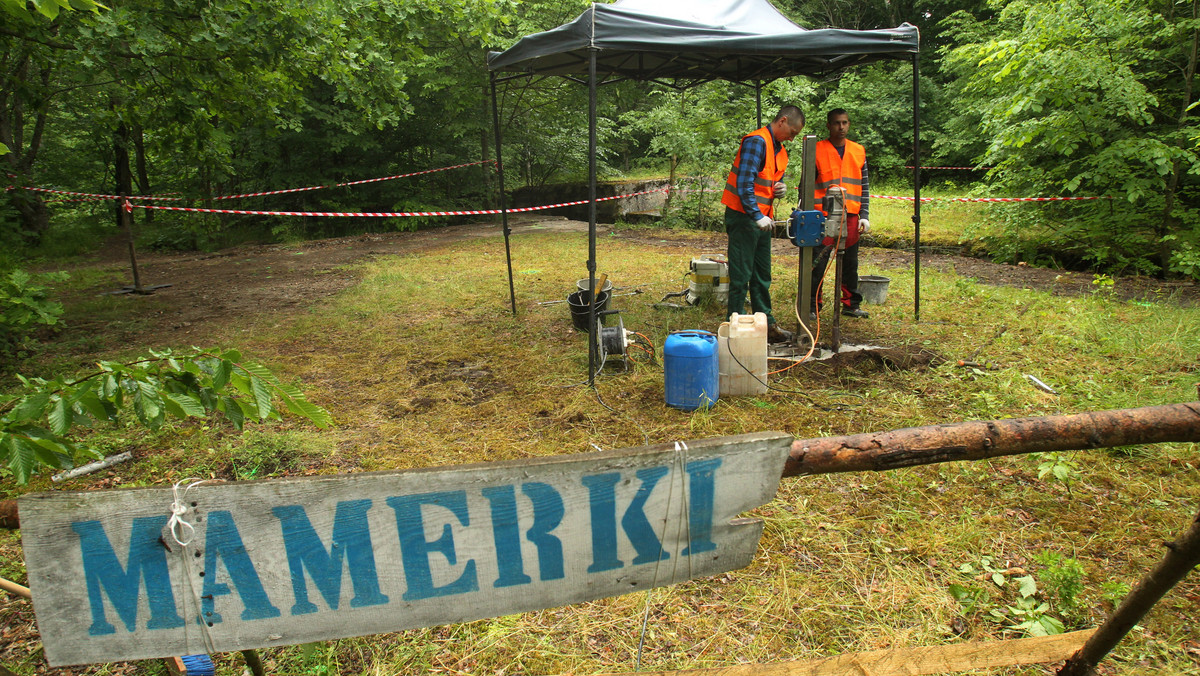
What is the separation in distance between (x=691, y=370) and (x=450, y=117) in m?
11.1

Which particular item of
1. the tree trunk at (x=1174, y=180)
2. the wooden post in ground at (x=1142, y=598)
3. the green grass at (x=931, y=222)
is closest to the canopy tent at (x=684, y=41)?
the wooden post in ground at (x=1142, y=598)

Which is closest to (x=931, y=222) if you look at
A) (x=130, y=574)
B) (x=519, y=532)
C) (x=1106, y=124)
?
(x=1106, y=124)

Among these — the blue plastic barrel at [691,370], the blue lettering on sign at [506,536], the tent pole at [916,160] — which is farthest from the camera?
the tent pole at [916,160]

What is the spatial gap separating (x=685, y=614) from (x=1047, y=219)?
27.8ft

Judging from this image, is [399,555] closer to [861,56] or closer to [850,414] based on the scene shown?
[850,414]

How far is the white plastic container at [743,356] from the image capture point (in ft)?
14.1

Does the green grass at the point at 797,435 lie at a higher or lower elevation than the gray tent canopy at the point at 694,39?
lower

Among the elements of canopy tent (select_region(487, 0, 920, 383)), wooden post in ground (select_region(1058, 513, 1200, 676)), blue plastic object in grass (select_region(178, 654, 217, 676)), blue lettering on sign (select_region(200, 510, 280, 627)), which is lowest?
blue plastic object in grass (select_region(178, 654, 217, 676))

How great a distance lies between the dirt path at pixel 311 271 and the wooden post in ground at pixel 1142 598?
6124 mm

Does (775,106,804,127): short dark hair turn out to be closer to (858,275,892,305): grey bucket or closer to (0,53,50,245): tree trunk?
(858,275,892,305): grey bucket

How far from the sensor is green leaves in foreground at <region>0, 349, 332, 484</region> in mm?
→ 1527

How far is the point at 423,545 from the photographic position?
1.40 meters

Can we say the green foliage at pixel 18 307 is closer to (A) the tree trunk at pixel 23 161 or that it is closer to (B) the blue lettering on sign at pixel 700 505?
(B) the blue lettering on sign at pixel 700 505

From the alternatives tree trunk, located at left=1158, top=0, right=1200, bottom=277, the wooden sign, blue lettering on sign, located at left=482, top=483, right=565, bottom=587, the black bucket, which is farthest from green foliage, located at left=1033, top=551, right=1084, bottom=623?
tree trunk, located at left=1158, top=0, right=1200, bottom=277
